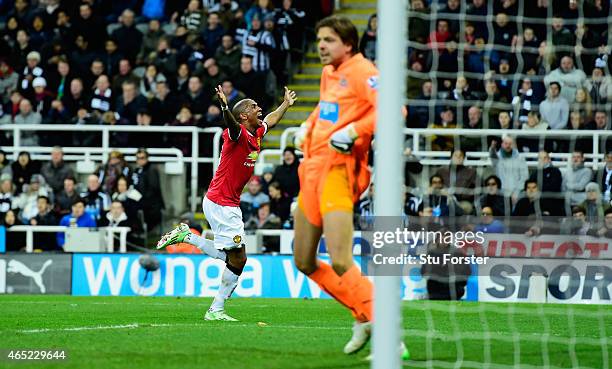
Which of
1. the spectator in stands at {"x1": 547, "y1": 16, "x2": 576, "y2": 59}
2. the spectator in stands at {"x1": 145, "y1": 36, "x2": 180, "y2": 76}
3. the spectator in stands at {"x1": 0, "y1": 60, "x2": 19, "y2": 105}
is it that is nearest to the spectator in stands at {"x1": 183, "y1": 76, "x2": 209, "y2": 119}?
the spectator in stands at {"x1": 145, "y1": 36, "x2": 180, "y2": 76}

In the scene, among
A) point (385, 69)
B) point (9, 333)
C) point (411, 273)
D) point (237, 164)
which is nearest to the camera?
point (385, 69)

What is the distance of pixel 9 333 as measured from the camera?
10859 millimetres

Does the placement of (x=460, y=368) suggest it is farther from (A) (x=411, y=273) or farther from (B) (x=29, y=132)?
(B) (x=29, y=132)

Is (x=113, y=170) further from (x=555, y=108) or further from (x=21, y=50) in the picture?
(x=555, y=108)

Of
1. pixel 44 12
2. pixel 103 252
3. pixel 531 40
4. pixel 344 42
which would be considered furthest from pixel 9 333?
pixel 44 12

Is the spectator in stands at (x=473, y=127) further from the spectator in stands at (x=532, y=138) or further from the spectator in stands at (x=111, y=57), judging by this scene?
the spectator in stands at (x=111, y=57)

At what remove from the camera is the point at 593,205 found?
16.9 meters

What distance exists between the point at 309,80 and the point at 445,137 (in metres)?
5.17

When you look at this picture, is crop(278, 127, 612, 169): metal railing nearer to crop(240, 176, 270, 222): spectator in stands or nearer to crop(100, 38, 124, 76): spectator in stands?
crop(240, 176, 270, 222): spectator in stands

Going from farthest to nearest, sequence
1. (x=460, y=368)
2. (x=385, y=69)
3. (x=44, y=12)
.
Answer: (x=44, y=12) → (x=460, y=368) → (x=385, y=69)

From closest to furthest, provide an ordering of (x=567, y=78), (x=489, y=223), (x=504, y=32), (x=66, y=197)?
1. (x=567, y=78)
2. (x=489, y=223)
3. (x=504, y=32)
4. (x=66, y=197)

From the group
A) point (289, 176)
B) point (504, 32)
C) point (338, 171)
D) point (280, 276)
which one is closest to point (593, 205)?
point (504, 32)

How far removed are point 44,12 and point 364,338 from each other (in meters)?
17.9

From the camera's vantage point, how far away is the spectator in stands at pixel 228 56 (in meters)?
22.5
